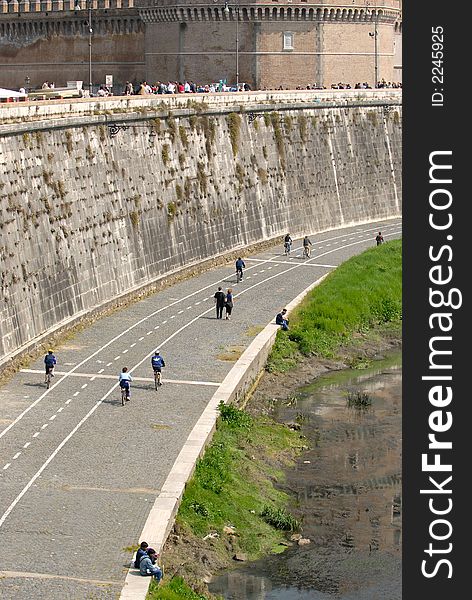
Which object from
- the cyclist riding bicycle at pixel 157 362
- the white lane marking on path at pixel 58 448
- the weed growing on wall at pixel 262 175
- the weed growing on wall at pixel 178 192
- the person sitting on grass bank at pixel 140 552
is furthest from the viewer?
the weed growing on wall at pixel 262 175

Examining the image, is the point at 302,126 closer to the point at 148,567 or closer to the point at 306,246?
the point at 306,246

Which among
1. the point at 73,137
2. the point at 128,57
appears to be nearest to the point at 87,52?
the point at 128,57

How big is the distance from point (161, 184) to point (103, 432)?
62.1 ft

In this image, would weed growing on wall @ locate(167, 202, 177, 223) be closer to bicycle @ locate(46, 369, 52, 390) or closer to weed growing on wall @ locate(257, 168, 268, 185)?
weed growing on wall @ locate(257, 168, 268, 185)

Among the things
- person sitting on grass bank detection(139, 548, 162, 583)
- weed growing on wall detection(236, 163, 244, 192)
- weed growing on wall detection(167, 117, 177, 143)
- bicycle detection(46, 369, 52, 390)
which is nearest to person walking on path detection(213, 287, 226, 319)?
weed growing on wall detection(167, 117, 177, 143)

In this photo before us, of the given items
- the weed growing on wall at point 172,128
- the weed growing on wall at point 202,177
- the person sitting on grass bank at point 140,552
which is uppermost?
the weed growing on wall at point 172,128

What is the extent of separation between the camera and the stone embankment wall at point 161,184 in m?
42.7

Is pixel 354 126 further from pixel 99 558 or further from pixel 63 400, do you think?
pixel 99 558

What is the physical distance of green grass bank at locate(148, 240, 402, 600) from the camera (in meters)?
30.4

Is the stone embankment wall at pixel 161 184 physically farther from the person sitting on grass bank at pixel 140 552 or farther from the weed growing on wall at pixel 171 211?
the person sitting on grass bank at pixel 140 552

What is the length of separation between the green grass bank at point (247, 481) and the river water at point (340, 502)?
424mm

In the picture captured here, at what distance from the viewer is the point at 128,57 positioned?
280 ft

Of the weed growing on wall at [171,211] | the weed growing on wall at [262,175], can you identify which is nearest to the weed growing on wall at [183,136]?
the weed growing on wall at [171,211]

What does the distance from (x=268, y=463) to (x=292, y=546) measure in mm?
4895
